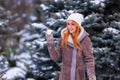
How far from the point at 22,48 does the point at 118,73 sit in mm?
6885

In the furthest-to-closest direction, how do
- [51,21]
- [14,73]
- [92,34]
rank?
1. [14,73]
2. [51,21]
3. [92,34]

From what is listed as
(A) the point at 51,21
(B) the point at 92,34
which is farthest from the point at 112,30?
(A) the point at 51,21

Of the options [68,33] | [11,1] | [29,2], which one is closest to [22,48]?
[11,1]

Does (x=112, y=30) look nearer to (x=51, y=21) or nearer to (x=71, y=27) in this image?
(x=51, y=21)

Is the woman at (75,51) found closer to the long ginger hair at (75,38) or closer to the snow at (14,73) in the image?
the long ginger hair at (75,38)

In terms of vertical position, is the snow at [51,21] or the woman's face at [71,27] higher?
the snow at [51,21]

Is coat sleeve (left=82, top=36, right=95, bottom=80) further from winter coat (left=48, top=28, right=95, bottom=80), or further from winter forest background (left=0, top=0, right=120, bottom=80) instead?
winter forest background (left=0, top=0, right=120, bottom=80)

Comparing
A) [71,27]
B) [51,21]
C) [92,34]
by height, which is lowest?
[92,34]

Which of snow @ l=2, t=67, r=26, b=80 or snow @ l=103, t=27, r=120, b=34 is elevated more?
snow @ l=103, t=27, r=120, b=34

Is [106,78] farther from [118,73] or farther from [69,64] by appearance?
[69,64]

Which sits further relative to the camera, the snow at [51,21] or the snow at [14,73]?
the snow at [14,73]

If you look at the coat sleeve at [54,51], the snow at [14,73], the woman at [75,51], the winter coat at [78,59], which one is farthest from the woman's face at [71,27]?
the snow at [14,73]

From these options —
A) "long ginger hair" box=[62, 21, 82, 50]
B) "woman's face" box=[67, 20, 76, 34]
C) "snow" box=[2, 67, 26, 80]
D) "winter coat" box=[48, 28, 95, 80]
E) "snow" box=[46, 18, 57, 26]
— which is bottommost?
"snow" box=[2, 67, 26, 80]

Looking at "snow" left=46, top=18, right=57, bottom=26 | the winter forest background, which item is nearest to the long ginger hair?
the winter forest background
